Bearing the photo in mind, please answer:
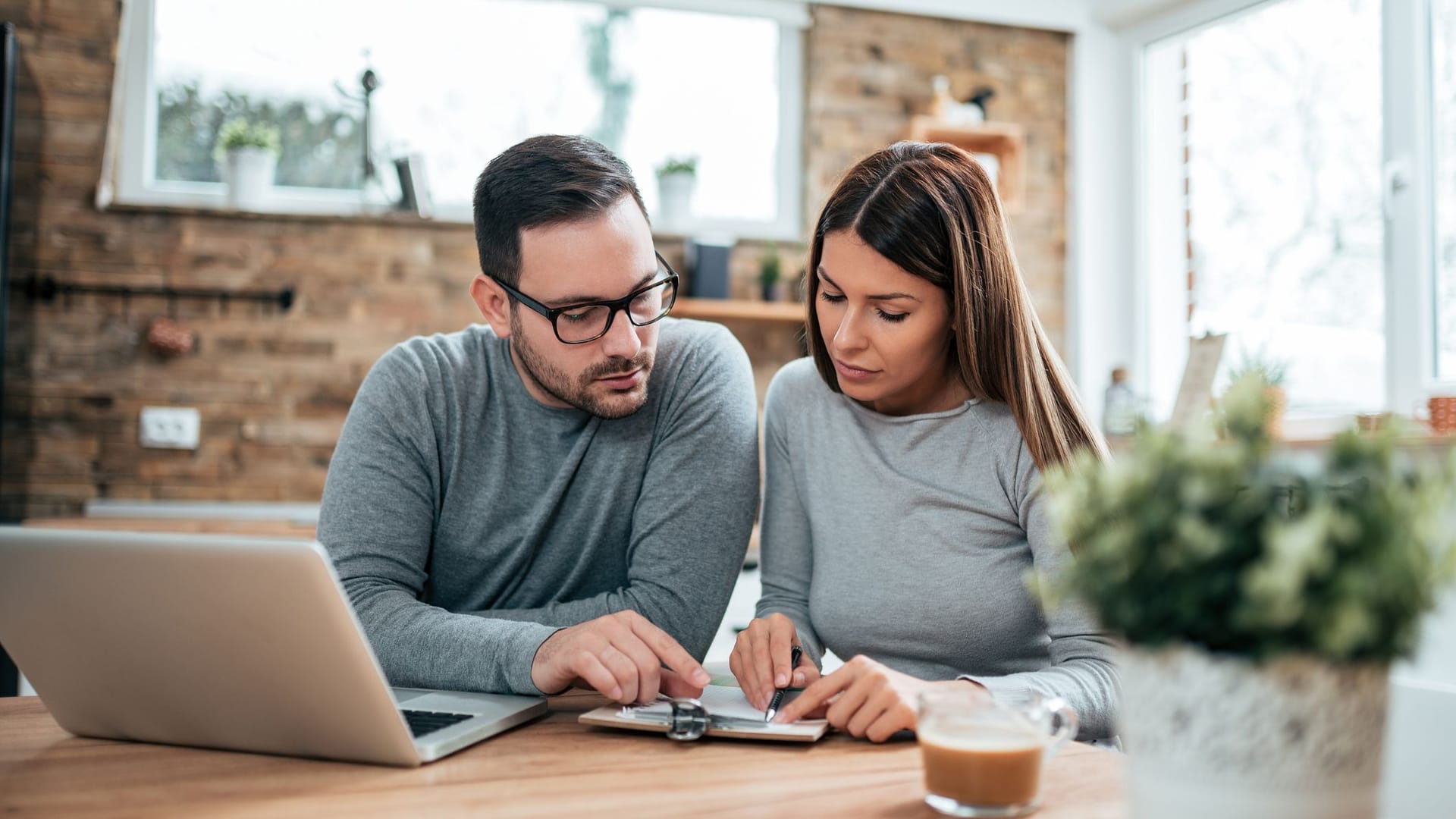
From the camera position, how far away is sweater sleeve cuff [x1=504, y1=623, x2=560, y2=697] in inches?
43.4

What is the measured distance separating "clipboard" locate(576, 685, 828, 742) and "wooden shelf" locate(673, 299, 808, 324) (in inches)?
95.5

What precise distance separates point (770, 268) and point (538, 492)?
218 cm

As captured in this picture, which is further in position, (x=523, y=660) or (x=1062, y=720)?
(x=523, y=660)

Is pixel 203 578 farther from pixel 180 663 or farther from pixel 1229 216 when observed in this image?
pixel 1229 216

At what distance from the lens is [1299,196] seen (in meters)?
3.22

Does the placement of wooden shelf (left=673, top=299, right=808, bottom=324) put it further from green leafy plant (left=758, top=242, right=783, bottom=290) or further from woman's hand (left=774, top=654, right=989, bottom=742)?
woman's hand (left=774, top=654, right=989, bottom=742)

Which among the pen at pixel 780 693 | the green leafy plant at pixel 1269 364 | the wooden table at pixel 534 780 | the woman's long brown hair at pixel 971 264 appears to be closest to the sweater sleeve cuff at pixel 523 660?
the wooden table at pixel 534 780

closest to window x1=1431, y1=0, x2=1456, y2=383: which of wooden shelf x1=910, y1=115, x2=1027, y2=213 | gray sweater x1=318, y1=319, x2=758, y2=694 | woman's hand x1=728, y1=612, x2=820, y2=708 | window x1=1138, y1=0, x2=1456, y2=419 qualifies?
window x1=1138, y1=0, x2=1456, y2=419

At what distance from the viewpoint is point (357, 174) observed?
3.48m

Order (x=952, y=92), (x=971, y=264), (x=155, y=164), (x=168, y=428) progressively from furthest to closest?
(x=952, y=92)
(x=155, y=164)
(x=168, y=428)
(x=971, y=264)

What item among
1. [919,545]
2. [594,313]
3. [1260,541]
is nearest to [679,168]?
[594,313]

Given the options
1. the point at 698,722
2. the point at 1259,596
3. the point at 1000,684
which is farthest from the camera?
the point at 1000,684

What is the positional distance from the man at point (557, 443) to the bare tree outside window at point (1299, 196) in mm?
2111

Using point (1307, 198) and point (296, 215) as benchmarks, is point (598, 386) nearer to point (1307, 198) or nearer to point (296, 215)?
point (296, 215)
